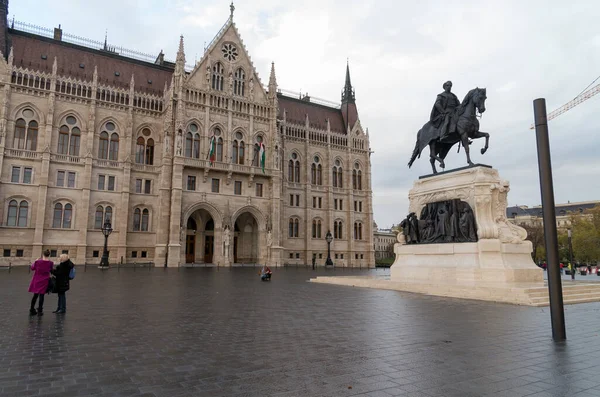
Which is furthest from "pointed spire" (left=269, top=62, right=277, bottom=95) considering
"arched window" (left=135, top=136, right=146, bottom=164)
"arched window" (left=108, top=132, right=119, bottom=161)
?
"arched window" (left=108, top=132, right=119, bottom=161)

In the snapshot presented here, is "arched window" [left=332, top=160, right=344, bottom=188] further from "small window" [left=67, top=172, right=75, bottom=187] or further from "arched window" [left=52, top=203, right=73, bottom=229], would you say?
"arched window" [left=52, top=203, right=73, bottom=229]

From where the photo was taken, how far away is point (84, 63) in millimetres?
46031

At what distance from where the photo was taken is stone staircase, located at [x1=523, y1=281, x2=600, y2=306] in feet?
40.8

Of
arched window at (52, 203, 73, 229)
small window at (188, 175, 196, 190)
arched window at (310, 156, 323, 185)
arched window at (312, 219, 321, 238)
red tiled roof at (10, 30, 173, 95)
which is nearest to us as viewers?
arched window at (52, 203, 73, 229)

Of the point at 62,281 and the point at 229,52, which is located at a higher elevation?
the point at 229,52

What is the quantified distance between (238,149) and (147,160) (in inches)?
410

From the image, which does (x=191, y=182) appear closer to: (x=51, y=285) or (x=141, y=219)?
(x=141, y=219)

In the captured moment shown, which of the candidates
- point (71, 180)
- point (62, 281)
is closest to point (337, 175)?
point (71, 180)

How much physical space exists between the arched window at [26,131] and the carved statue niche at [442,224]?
3865cm

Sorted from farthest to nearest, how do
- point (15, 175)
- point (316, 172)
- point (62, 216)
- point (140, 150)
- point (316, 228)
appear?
point (316, 172)
point (316, 228)
point (140, 150)
point (62, 216)
point (15, 175)

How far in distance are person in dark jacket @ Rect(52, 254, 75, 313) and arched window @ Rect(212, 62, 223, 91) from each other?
4090 centimetres

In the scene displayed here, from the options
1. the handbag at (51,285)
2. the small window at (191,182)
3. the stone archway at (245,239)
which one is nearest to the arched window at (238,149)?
the small window at (191,182)

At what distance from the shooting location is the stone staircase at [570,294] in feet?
40.8

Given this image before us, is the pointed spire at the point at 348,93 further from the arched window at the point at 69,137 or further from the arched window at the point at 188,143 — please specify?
the arched window at the point at 69,137
